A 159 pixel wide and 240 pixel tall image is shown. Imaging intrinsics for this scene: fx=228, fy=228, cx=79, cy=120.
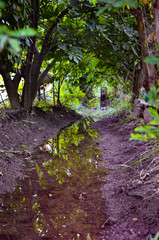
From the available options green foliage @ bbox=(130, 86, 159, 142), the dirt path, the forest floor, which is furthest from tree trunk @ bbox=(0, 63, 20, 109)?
green foliage @ bbox=(130, 86, 159, 142)

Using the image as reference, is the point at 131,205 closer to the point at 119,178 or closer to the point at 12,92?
the point at 119,178

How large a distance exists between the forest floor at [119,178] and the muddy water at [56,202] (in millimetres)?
68

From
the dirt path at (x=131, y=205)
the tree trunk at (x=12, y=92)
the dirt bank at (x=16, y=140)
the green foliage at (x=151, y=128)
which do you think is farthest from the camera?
the tree trunk at (x=12, y=92)

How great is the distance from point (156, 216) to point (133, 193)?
0.98 ft

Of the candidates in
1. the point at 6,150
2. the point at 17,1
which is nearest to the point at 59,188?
the point at 6,150

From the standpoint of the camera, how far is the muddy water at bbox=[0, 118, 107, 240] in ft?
3.65

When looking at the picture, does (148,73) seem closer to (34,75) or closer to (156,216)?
(156,216)

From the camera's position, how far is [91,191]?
5.19 ft

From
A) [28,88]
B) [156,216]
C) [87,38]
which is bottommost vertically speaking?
[156,216]

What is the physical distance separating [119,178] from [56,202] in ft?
1.91

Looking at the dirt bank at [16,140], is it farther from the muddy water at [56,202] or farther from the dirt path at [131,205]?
the dirt path at [131,205]

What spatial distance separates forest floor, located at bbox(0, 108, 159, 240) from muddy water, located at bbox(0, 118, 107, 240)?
0.22 ft

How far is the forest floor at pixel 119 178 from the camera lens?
3.59 ft

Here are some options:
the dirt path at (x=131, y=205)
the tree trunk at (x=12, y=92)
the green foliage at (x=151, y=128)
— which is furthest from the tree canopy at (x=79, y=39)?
the green foliage at (x=151, y=128)
